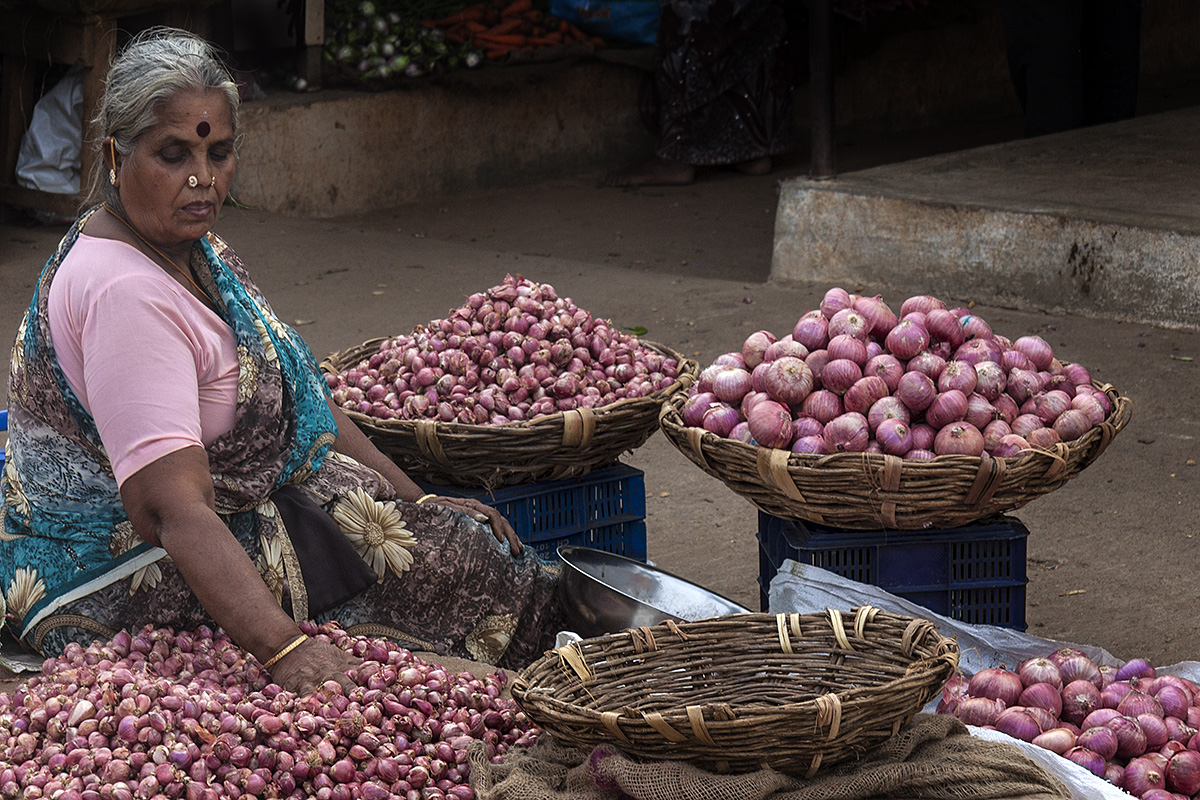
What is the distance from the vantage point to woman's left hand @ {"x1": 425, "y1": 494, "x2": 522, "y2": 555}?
2.59 m

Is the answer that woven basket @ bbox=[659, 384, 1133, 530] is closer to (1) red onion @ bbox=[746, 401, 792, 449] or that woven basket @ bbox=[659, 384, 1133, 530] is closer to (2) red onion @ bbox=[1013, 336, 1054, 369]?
(1) red onion @ bbox=[746, 401, 792, 449]

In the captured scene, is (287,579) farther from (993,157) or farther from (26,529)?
(993,157)

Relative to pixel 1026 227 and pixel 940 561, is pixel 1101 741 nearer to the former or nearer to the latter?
pixel 940 561

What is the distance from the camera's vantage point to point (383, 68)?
754cm

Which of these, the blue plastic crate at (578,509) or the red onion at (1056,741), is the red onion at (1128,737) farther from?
the blue plastic crate at (578,509)

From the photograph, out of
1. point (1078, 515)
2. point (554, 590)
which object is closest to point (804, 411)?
point (554, 590)

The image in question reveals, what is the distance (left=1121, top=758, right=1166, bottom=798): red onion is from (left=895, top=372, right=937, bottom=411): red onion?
2.64 ft

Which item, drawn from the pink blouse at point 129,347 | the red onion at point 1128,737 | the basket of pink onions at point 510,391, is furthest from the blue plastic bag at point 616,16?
the red onion at point 1128,737

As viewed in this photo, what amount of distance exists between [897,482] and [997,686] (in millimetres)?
394

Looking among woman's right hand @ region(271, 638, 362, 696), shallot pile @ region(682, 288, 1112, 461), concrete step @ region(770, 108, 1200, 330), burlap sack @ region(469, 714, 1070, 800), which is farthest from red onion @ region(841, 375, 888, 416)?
concrete step @ region(770, 108, 1200, 330)

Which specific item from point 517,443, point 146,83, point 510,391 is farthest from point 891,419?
point 146,83

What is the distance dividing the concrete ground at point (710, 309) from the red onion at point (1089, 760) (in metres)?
0.92

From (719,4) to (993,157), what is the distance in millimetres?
2219

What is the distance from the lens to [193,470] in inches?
79.4
